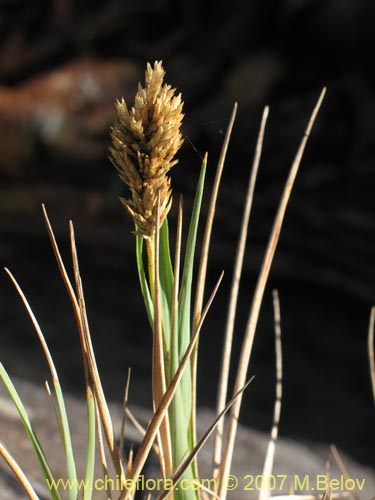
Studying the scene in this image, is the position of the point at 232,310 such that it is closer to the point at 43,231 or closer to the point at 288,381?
the point at 288,381

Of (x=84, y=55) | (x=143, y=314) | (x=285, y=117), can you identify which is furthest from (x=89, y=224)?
(x=285, y=117)

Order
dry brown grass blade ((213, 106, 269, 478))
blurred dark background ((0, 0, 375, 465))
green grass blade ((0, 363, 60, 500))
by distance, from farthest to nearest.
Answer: blurred dark background ((0, 0, 375, 465)) < dry brown grass blade ((213, 106, 269, 478)) < green grass blade ((0, 363, 60, 500))

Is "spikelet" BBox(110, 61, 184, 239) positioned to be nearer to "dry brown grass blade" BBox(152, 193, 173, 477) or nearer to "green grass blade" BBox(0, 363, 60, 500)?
"dry brown grass blade" BBox(152, 193, 173, 477)

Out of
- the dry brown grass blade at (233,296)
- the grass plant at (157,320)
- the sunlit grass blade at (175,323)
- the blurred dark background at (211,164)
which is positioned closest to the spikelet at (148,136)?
the grass plant at (157,320)

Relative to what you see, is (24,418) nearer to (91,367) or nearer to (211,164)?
(91,367)

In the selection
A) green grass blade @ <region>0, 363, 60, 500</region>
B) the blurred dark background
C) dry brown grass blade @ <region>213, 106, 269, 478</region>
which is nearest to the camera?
green grass blade @ <region>0, 363, 60, 500</region>

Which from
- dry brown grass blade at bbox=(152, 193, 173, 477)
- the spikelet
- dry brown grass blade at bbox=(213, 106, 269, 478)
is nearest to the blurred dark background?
dry brown grass blade at bbox=(213, 106, 269, 478)
